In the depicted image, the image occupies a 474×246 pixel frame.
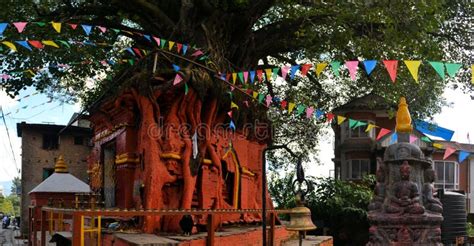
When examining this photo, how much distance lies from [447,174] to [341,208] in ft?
63.0

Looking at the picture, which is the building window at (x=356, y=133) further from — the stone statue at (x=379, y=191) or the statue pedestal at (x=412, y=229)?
the statue pedestal at (x=412, y=229)

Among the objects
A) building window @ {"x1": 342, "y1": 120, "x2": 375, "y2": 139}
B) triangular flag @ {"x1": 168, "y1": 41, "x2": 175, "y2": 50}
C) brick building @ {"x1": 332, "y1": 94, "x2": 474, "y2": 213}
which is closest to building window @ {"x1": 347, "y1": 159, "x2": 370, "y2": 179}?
brick building @ {"x1": 332, "y1": 94, "x2": 474, "y2": 213}

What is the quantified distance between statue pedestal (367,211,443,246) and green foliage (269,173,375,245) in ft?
50.0

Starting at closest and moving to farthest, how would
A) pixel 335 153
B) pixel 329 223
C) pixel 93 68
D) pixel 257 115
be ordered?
pixel 257 115, pixel 93 68, pixel 329 223, pixel 335 153

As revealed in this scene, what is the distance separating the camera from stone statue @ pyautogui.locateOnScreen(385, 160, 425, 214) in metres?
8.04

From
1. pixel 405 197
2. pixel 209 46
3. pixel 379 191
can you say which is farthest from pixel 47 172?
pixel 405 197

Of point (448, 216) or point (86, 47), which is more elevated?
point (86, 47)

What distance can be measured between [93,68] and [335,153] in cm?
2497

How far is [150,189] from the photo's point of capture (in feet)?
40.5

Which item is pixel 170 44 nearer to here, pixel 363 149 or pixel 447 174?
pixel 363 149

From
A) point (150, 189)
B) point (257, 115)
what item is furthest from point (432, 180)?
point (257, 115)

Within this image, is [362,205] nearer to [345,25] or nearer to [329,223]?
[329,223]

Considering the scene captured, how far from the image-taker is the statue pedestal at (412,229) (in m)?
7.95

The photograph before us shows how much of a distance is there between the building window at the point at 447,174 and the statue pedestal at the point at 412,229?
34.3m
